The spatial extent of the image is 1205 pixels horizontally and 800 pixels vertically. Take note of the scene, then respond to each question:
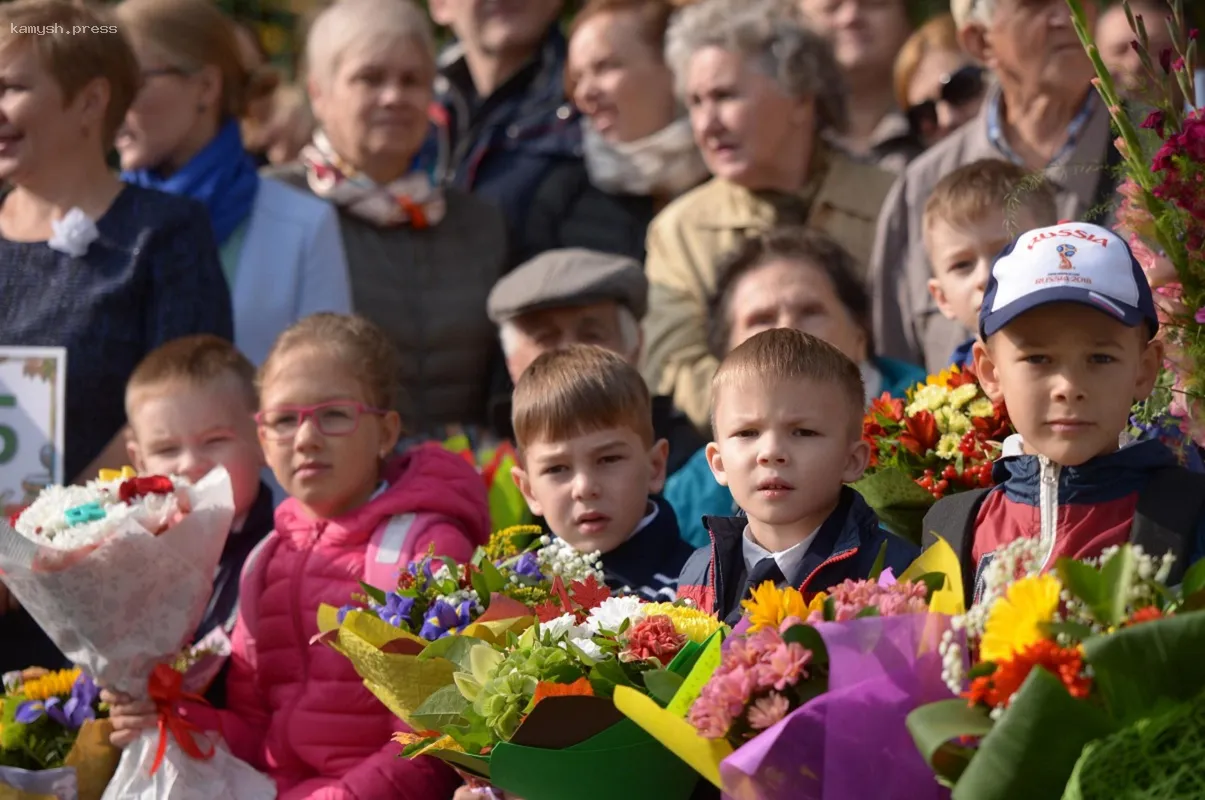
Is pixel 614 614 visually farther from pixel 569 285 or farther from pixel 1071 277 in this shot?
pixel 569 285

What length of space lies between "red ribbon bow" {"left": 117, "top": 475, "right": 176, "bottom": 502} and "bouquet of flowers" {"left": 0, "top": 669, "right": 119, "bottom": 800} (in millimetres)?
540

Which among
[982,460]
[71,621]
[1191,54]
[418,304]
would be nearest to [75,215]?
[418,304]

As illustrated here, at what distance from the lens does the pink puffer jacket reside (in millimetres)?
4645

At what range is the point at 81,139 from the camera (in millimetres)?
5906

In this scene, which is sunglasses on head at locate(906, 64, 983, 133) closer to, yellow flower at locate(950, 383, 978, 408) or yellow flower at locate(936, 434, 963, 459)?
yellow flower at locate(950, 383, 978, 408)

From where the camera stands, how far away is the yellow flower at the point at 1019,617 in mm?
2617

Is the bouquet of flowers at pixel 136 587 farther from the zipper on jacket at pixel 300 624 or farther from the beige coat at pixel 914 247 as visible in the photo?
the beige coat at pixel 914 247

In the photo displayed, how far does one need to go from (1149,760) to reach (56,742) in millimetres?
3177

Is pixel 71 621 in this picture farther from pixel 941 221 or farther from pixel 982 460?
pixel 941 221

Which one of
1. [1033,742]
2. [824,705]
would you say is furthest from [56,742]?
[1033,742]

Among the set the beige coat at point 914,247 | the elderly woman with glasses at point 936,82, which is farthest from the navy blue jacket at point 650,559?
the elderly woman with glasses at point 936,82

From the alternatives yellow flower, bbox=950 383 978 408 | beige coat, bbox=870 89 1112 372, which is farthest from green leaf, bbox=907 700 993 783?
beige coat, bbox=870 89 1112 372

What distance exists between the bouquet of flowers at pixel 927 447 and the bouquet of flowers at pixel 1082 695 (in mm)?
1420

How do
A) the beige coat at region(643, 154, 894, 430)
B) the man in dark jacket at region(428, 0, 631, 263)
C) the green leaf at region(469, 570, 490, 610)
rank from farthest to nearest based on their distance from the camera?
the man in dark jacket at region(428, 0, 631, 263), the beige coat at region(643, 154, 894, 430), the green leaf at region(469, 570, 490, 610)
